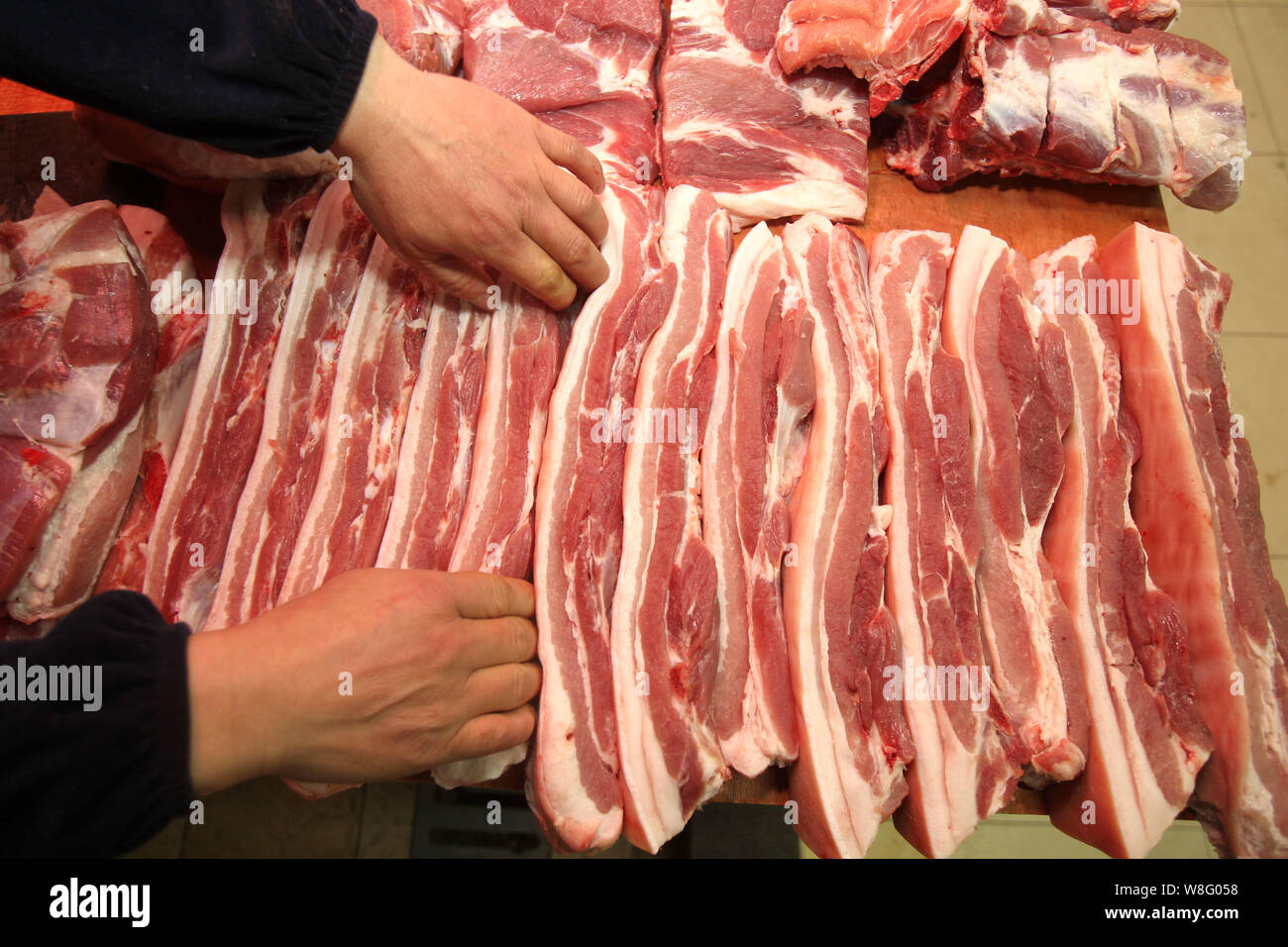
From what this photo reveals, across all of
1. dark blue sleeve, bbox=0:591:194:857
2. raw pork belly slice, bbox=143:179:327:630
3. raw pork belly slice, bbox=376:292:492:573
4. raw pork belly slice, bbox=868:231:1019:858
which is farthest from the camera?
raw pork belly slice, bbox=143:179:327:630

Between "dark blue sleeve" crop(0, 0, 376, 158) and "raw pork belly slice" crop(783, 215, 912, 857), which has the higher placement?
"dark blue sleeve" crop(0, 0, 376, 158)

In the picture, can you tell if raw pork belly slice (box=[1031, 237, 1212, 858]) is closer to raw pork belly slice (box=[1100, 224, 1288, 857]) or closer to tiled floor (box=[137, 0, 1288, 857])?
raw pork belly slice (box=[1100, 224, 1288, 857])

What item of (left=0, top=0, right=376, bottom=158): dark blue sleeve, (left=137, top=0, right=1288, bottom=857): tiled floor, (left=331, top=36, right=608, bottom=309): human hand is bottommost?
(left=137, top=0, right=1288, bottom=857): tiled floor

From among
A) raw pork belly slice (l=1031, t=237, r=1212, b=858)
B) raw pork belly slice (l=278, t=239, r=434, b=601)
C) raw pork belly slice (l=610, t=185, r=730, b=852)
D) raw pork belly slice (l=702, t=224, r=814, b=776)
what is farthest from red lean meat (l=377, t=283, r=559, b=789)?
raw pork belly slice (l=1031, t=237, r=1212, b=858)

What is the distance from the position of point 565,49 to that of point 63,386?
2125 mm

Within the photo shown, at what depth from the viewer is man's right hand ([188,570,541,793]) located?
6.08ft

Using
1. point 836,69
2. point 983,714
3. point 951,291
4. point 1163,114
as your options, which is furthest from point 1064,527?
point 836,69

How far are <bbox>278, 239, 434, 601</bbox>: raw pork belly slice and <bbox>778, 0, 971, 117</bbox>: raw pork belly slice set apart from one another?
5.57 ft

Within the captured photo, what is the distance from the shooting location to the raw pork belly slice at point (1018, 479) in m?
2.43

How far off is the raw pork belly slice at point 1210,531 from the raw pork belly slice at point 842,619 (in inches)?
36.1

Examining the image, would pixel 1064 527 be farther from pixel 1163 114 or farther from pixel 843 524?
pixel 1163 114

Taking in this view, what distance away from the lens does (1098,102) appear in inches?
120

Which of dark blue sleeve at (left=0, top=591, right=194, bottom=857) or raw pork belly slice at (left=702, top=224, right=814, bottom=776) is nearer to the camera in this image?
dark blue sleeve at (left=0, top=591, right=194, bottom=857)

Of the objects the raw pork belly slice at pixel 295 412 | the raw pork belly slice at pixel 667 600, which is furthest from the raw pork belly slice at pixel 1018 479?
the raw pork belly slice at pixel 295 412
